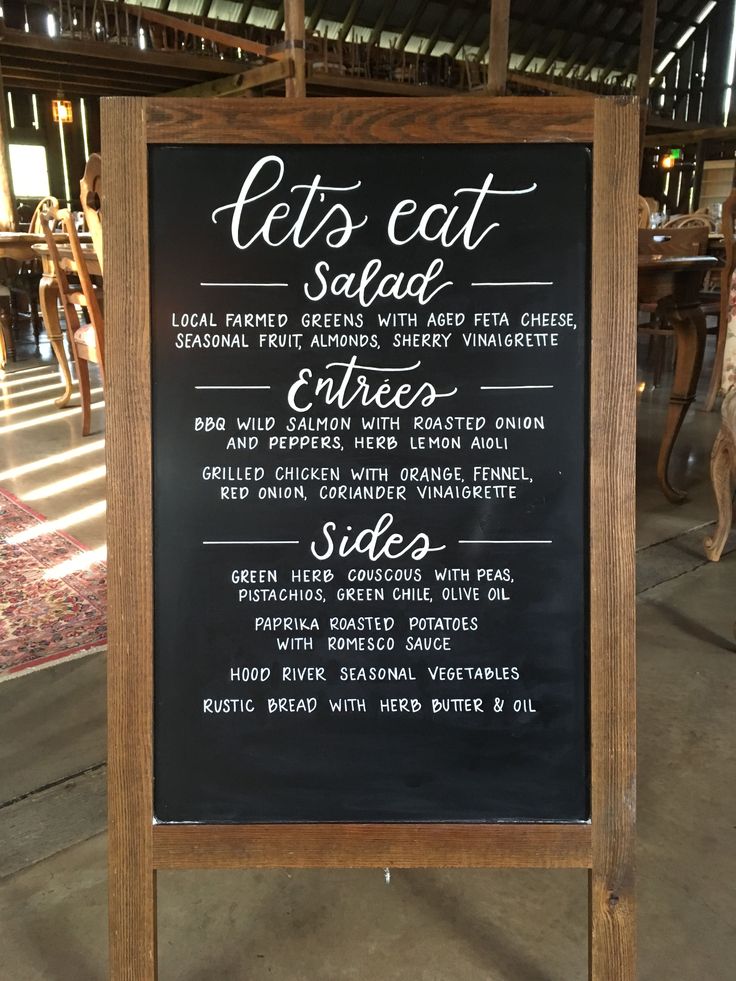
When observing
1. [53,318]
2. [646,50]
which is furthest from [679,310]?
[646,50]

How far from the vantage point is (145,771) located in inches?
39.3

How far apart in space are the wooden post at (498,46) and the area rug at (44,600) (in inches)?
227

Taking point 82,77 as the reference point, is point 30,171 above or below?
below

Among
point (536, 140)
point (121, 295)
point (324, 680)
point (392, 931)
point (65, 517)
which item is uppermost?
point (536, 140)

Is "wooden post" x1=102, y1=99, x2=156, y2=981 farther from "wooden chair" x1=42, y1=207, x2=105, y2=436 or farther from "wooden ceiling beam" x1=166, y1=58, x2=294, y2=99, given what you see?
"wooden ceiling beam" x1=166, y1=58, x2=294, y2=99

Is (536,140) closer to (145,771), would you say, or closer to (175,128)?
(175,128)

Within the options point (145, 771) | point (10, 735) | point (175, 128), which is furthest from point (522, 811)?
point (10, 735)

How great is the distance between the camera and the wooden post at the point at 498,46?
6934 mm

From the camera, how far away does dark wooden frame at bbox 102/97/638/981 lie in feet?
3.09

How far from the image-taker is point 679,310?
2.80 meters

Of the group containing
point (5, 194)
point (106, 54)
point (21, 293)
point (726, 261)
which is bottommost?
point (726, 261)

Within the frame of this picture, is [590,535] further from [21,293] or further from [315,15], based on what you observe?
[315,15]

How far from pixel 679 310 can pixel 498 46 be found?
524 centimetres

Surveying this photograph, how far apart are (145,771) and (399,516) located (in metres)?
0.43
